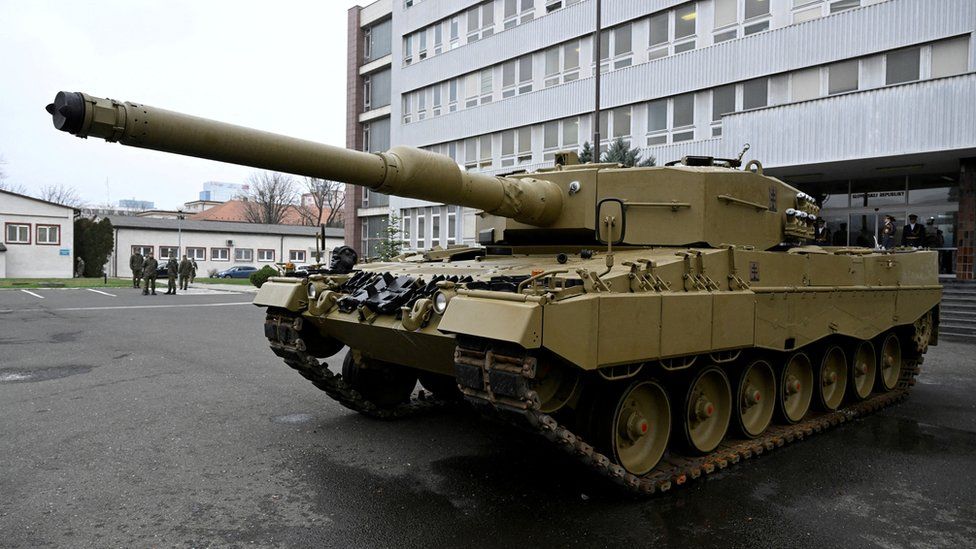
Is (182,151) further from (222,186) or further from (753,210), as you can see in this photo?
(222,186)

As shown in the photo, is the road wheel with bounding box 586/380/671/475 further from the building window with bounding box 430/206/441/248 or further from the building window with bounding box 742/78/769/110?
the building window with bounding box 430/206/441/248

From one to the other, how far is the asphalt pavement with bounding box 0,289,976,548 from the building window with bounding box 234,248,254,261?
49795 millimetres

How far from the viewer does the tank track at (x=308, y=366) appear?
24.1 ft

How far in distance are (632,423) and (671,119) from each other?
18357 millimetres

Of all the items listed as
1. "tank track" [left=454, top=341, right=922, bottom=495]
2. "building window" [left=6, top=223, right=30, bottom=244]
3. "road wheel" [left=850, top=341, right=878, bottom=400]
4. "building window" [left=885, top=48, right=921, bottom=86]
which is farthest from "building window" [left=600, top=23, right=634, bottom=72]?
"building window" [left=6, top=223, right=30, bottom=244]

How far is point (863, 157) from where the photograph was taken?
696 inches

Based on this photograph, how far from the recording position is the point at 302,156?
A: 5.09 m


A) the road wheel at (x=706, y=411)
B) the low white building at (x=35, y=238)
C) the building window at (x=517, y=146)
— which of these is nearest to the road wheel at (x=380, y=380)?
the road wheel at (x=706, y=411)

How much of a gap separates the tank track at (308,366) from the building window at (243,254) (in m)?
53.2

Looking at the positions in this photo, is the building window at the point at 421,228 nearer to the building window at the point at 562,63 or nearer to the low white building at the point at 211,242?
the building window at the point at 562,63

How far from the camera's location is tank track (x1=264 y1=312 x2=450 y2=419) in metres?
7.36

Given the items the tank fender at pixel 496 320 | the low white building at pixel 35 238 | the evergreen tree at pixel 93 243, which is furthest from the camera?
the evergreen tree at pixel 93 243

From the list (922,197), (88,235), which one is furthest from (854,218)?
(88,235)

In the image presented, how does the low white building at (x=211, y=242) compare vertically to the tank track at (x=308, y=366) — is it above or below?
above
